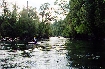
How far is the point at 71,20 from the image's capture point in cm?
10288

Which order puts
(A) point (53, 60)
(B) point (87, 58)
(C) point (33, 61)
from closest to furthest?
1. (C) point (33, 61)
2. (A) point (53, 60)
3. (B) point (87, 58)

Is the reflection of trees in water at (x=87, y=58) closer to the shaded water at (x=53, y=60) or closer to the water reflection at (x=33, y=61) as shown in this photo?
the shaded water at (x=53, y=60)

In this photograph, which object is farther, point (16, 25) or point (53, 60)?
point (16, 25)

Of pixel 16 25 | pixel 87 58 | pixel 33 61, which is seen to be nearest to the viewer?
pixel 33 61

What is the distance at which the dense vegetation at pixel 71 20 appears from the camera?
64938 millimetres

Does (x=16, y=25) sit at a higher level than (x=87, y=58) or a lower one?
higher

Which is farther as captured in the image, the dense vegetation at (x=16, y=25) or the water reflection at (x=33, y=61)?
the dense vegetation at (x=16, y=25)

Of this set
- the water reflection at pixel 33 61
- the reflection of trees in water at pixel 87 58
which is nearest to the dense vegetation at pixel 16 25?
the reflection of trees in water at pixel 87 58

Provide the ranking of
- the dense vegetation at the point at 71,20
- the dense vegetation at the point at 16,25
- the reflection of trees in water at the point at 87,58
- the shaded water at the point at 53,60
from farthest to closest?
1. the dense vegetation at the point at 16,25
2. the dense vegetation at the point at 71,20
3. the reflection of trees in water at the point at 87,58
4. the shaded water at the point at 53,60

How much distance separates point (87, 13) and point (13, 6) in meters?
46.4

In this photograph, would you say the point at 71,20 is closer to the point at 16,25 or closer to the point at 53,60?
the point at 16,25

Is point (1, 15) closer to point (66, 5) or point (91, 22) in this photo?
point (66, 5)

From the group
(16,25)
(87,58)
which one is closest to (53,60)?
(87,58)

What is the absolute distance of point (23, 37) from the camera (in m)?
103
